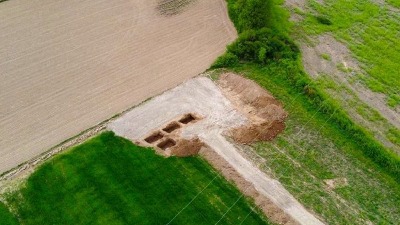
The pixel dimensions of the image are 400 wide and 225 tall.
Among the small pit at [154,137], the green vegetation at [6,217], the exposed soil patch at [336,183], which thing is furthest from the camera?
the small pit at [154,137]

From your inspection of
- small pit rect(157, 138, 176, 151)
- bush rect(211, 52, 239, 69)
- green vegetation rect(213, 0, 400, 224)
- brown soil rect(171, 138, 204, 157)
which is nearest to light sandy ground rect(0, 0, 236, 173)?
bush rect(211, 52, 239, 69)

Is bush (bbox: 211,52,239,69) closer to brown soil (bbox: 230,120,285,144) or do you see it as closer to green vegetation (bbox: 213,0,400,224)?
green vegetation (bbox: 213,0,400,224)

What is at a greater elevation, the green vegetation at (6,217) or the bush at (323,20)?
the green vegetation at (6,217)

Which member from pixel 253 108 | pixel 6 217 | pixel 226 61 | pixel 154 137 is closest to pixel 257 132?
pixel 253 108

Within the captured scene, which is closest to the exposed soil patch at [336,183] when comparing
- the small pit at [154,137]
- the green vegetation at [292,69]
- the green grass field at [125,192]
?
the green vegetation at [292,69]

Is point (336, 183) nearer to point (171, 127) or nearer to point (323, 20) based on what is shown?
point (171, 127)

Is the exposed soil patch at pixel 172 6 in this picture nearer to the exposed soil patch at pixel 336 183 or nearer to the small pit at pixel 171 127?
the small pit at pixel 171 127

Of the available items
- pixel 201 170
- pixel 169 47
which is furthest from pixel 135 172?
pixel 169 47
